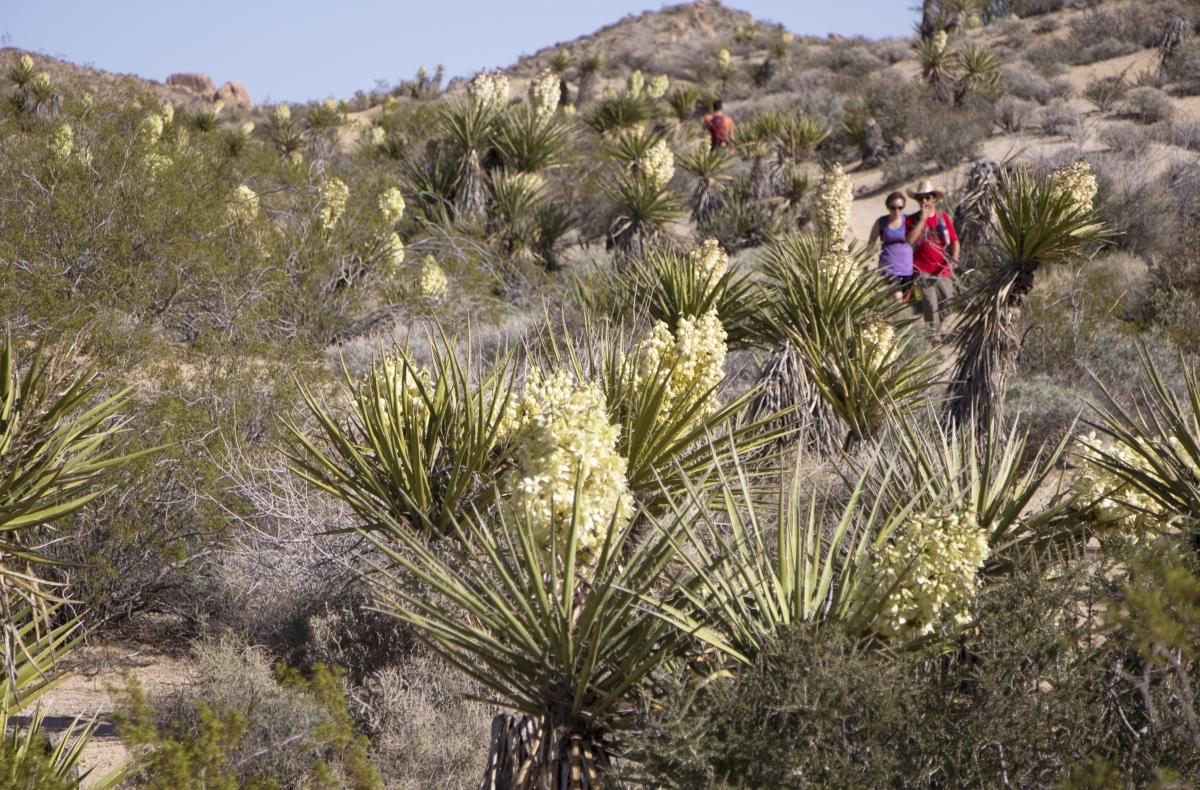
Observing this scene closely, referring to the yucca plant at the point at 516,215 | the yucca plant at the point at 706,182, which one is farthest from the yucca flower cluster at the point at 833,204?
the yucca plant at the point at 706,182

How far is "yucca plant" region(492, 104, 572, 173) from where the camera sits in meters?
14.0

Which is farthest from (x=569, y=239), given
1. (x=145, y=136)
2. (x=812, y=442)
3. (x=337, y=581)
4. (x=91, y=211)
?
(x=337, y=581)

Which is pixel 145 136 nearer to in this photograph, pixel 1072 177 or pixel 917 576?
pixel 1072 177

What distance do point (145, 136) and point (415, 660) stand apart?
804cm

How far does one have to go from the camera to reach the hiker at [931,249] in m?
8.46

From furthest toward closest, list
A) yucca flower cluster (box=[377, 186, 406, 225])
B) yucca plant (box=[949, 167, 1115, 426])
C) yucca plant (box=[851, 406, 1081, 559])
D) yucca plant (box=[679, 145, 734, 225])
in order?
yucca plant (box=[679, 145, 734, 225]) → yucca flower cluster (box=[377, 186, 406, 225]) → yucca plant (box=[949, 167, 1115, 426]) → yucca plant (box=[851, 406, 1081, 559])

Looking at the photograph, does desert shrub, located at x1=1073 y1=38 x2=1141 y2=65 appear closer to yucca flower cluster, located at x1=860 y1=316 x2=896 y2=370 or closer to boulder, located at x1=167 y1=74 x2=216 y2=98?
yucca flower cluster, located at x1=860 y1=316 x2=896 y2=370

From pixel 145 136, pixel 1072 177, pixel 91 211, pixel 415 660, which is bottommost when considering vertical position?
pixel 415 660

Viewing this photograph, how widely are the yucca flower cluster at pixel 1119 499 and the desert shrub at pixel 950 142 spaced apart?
16124 millimetres

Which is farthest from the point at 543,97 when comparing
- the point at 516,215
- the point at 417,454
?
the point at 417,454

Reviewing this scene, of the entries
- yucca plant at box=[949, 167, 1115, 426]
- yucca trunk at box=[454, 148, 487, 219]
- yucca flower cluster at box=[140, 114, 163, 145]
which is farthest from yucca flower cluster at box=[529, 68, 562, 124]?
yucca plant at box=[949, 167, 1115, 426]

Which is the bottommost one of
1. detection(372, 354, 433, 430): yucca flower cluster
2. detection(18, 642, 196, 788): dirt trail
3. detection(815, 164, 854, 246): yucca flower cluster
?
detection(18, 642, 196, 788): dirt trail

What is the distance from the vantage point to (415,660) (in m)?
5.32

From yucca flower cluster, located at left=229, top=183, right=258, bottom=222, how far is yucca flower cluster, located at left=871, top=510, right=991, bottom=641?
8851mm
